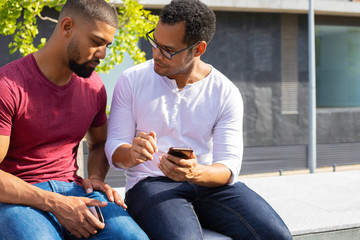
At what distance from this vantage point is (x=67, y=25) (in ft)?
9.55

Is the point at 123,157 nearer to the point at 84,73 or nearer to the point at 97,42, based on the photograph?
the point at 84,73

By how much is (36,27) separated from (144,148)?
3.27 m

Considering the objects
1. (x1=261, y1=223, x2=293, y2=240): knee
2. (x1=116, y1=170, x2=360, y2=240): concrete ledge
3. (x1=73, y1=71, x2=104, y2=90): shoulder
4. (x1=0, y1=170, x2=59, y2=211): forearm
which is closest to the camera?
(x1=0, y1=170, x2=59, y2=211): forearm

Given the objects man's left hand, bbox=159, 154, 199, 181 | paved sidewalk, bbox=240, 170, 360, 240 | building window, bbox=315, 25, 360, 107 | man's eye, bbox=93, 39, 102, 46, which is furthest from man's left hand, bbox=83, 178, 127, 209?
building window, bbox=315, 25, 360, 107

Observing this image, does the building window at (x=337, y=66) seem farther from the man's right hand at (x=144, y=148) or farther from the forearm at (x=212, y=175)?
the man's right hand at (x=144, y=148)

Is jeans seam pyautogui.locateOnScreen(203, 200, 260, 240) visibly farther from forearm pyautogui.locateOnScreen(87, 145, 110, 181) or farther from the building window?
the building window

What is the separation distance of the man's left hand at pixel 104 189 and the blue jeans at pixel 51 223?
1.3 inches

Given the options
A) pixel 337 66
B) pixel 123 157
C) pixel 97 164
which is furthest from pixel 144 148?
pixel 337 66

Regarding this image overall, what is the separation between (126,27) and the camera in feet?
20.1

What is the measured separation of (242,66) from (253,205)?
412 inches

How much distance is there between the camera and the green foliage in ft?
16.8

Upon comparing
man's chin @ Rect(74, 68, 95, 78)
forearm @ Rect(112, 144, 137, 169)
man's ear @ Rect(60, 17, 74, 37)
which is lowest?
forearm @ Rect(112, 144, 137, 169)

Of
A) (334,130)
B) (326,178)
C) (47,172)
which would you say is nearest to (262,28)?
(334,130)

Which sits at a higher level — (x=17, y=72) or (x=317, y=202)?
(x=17, y=72)
